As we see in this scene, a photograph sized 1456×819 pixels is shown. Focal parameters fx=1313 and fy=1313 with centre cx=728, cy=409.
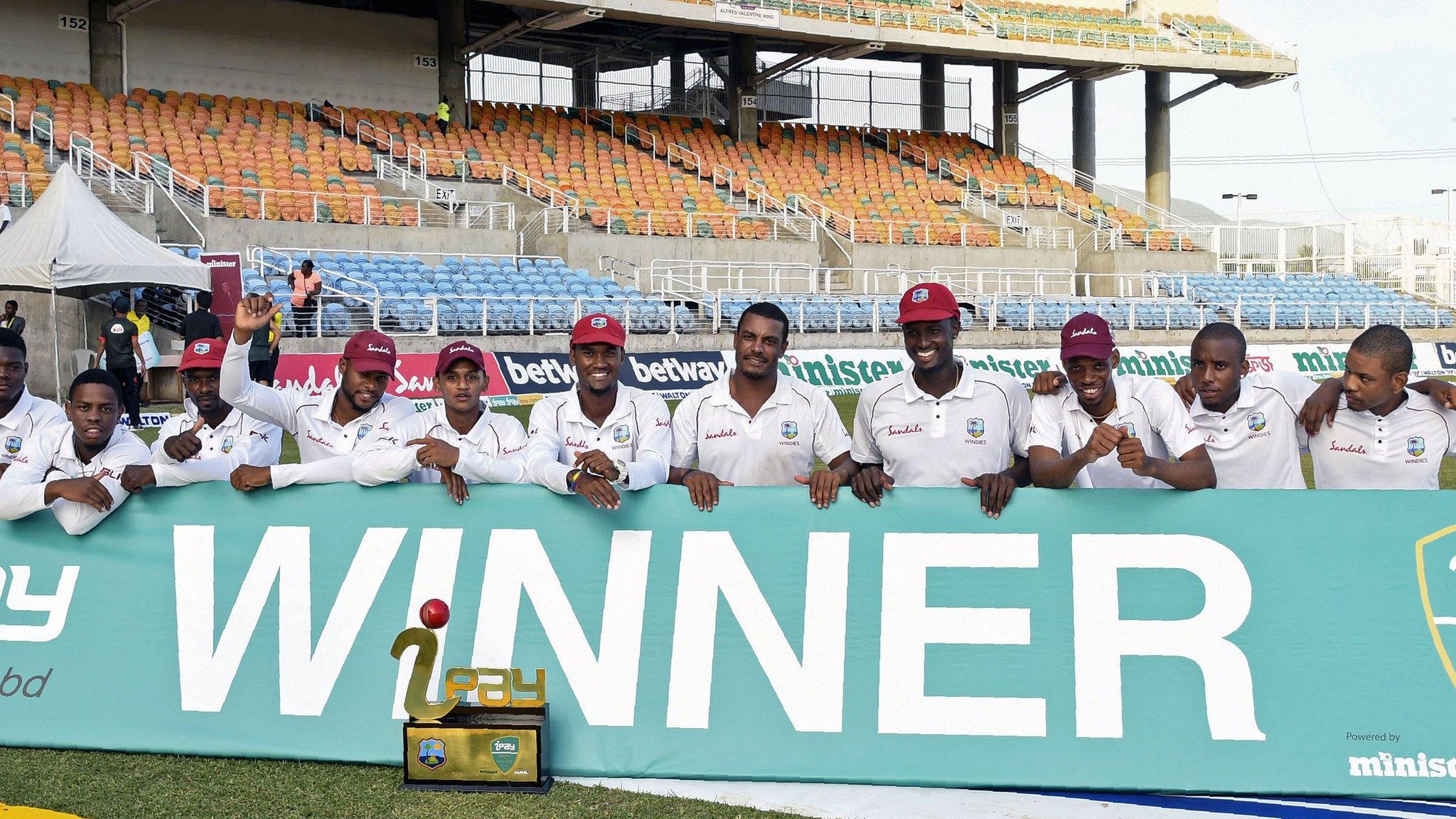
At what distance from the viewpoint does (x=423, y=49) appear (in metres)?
34.6

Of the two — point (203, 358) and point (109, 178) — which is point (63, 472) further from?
point (109, 178)

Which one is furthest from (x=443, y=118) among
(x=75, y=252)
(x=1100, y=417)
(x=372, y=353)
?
(x=1100, y=417)

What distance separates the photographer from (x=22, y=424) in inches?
228

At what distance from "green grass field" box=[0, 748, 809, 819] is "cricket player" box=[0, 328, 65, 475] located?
4.74 ft

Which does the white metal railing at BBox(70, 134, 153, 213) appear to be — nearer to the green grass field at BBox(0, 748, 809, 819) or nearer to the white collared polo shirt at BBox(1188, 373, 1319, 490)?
the green grass field at BBox(0, 748, 809, 819)

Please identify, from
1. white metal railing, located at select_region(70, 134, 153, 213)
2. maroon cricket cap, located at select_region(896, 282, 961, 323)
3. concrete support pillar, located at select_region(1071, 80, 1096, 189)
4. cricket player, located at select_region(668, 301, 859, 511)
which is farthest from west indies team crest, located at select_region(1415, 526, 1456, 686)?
concrete support pillar, located at select_region(1071, 80, 1096, 189)

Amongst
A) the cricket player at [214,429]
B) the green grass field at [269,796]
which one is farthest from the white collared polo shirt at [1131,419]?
the cricket player at [214,429]

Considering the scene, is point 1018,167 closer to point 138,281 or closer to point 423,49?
point 423,49

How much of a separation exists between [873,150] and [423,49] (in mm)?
13513

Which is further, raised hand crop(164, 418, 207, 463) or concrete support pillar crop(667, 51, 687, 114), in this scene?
concrete support pillar crop(667, 51, 687, 114)

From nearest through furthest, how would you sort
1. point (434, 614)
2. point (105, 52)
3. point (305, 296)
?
1. point (434, 614)
2. point (305, 296)
3. point (105, 52)

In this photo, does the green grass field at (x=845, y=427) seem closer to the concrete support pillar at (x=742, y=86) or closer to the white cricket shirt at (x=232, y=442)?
the white cricket shirt at (x=232, y=442)

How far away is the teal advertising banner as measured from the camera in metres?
4.59

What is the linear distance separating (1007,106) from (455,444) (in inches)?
1549
